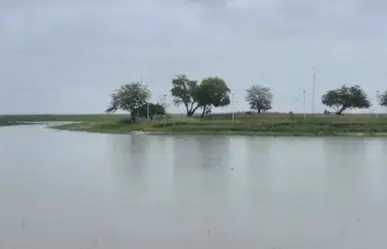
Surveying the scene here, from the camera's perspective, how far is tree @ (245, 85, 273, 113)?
251 feet

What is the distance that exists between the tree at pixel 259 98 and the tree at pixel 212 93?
8.00 m

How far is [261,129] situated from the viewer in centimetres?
5069

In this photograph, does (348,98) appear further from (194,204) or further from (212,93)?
(194,204)

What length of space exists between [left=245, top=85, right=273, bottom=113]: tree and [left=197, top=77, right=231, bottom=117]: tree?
8.00m

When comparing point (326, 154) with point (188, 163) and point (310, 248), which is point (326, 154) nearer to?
point (188, 163)

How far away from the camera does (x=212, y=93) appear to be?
6644 cm

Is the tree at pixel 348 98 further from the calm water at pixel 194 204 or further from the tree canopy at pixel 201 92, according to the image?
the calm water at pixel 194 204

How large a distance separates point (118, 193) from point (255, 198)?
335 centimetres

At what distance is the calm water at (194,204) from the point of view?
1004cm

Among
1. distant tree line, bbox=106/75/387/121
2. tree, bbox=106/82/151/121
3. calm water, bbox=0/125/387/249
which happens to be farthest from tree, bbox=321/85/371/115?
calm water, bbox=0/125/387/249

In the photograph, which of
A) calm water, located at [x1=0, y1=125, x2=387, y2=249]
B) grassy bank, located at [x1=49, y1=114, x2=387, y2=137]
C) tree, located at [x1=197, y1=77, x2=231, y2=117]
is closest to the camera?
calm water, located at [x1=0, y1=125, x2=387, y2=249]

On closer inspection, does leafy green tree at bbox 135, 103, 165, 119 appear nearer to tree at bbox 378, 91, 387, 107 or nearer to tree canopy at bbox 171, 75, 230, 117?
tree canopy at bbox 171, 75, 230, 117

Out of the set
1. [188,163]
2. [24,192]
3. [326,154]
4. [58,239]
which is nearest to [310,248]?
[58,239]

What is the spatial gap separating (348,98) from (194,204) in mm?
59328
